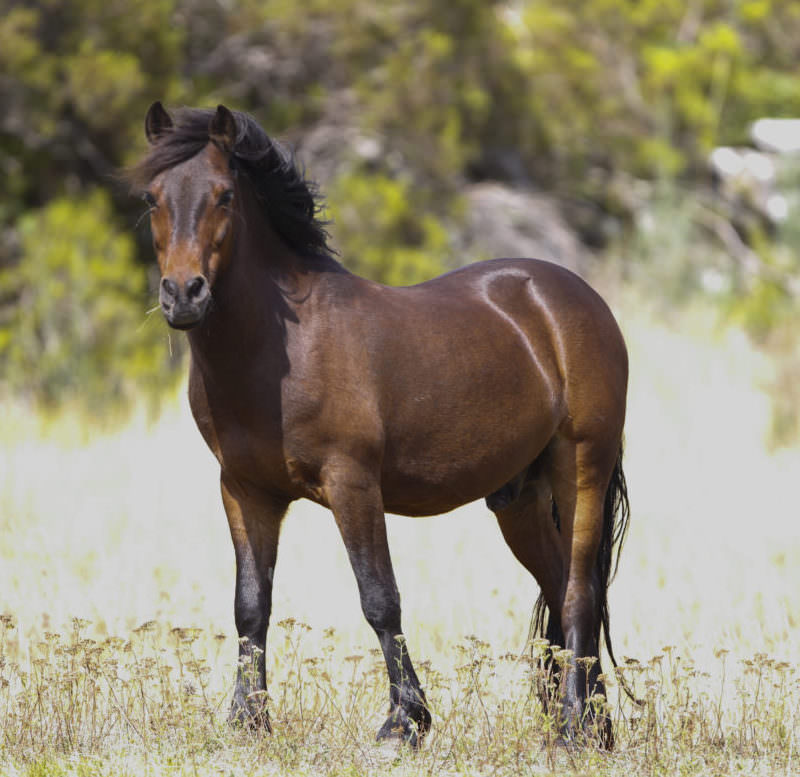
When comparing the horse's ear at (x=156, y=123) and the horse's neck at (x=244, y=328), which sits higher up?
the horse's ear at (x=156, y=123)

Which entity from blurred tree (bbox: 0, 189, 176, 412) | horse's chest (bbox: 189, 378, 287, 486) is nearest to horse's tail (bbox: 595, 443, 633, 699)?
horse's chest (bbox: 189, 378, 287, 486)

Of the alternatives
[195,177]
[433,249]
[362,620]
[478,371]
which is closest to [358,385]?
[478,371]

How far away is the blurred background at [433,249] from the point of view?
25.4 ft

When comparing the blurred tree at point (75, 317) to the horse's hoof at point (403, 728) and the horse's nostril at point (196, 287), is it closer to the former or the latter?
the horse's hoof at point (403, 728)

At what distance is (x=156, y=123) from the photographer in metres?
4.59

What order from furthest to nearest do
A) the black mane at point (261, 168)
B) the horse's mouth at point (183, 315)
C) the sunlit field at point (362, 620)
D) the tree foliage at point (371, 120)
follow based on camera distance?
the tree foliage at point (371, 120) < the sunlit field at point (362, 620) < the black mane at point (261, 168) < the horse's mouth at point (183, 315)

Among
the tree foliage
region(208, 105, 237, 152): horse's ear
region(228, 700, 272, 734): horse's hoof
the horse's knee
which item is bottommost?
region(228, 700, 272, 734): horse's hoof

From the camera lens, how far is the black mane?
4.38 m

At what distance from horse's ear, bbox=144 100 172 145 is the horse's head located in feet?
0.22

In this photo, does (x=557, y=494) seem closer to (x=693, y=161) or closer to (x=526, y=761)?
(x=526, y=761)

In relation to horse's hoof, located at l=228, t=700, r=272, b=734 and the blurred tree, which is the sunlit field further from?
the blurred tree

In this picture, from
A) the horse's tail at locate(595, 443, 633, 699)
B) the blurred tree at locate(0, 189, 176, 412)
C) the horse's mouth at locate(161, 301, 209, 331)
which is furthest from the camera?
A: the blurred tree at locate(0, 189, 176, 412)

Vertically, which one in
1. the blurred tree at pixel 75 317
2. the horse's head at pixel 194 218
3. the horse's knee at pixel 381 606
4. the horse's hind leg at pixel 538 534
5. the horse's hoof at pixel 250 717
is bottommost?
the horse's hoof at pixel 250 717


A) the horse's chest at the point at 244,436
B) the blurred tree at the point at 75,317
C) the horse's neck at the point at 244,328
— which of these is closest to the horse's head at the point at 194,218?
the horse's neck at the point at 244,328
